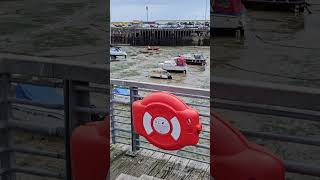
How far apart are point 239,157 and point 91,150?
44 centimetres

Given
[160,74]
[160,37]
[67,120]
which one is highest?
[160,37]

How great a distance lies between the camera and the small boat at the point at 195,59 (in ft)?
3.16

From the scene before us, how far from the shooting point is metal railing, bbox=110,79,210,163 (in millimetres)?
1053

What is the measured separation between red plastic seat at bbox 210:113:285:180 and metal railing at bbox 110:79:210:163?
52 mm

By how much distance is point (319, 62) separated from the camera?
841 mm

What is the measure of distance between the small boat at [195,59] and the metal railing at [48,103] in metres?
0.24

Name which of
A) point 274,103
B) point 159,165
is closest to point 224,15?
point 274,103

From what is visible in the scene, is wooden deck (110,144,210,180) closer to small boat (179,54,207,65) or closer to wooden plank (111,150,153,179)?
wooden plank (111,150,153,179)

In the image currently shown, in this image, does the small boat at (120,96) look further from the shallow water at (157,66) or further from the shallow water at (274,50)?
the shallow water at (274,50)

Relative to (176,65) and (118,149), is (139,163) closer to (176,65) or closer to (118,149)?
(118,149)

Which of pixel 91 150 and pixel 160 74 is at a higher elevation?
pixel 160 74

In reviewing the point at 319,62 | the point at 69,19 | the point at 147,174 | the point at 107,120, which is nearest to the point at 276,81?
the point at 319,62

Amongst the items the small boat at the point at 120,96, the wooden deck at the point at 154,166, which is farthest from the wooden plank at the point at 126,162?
the small boat at the point at 120,96

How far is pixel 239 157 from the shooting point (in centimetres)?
97
